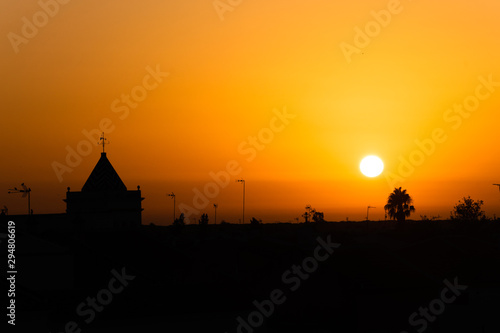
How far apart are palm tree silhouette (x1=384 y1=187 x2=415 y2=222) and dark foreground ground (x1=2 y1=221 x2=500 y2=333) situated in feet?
149

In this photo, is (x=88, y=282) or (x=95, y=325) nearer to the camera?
(x=95, y=325)

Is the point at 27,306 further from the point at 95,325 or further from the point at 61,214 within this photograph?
the point at 61,214

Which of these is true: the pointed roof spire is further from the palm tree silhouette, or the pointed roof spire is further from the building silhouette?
the palm tree silhouette

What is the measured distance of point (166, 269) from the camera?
162 feet

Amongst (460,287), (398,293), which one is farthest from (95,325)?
(460,287)

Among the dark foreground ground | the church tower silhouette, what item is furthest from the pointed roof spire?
the dark foreground ground

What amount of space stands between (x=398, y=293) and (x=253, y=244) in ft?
40.2

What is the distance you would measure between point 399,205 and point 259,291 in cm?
5779

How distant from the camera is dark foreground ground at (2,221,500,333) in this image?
1337 inches

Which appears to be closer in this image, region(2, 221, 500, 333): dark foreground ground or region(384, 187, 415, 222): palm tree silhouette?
region(2, 221, 500, 333): dark foreground ground

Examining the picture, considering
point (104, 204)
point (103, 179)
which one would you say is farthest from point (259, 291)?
point (103, 179)

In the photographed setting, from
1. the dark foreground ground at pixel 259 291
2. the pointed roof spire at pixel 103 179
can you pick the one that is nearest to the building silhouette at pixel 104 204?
the pointed roof spire at pixel 103 179

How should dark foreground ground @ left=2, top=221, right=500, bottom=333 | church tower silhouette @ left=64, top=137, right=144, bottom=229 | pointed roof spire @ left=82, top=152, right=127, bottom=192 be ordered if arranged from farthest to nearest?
pointed roof spire @ left=82, top=152, right=127, bottom=192 < church tower silhouette @ left=64, top=137, right=144, bottom=229 < dark foreground ground @ left=2, top=221, right=500, bottom=333

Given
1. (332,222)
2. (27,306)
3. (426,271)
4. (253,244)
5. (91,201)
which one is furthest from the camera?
(332,222)
